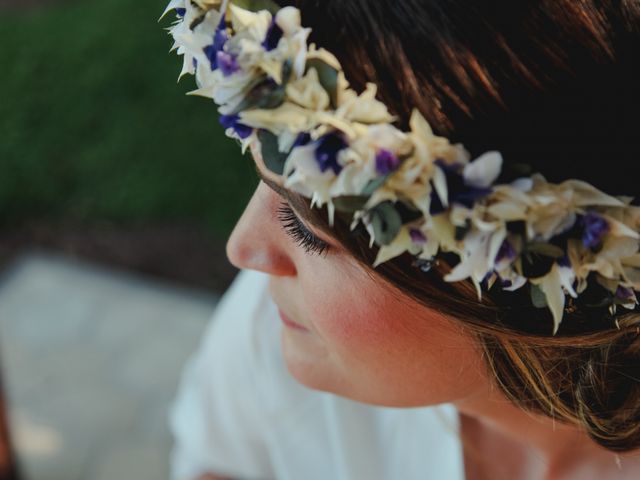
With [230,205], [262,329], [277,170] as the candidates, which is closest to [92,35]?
[230,205]

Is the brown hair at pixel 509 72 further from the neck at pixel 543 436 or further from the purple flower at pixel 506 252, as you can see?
the neck at pixel 543 436

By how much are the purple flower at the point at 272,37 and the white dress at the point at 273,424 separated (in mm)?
915

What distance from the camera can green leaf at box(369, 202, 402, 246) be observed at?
3.04 ft

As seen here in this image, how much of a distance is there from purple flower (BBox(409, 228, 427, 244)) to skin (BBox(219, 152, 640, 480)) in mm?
161

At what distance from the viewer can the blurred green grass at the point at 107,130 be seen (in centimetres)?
347

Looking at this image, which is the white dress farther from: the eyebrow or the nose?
the eyebrow

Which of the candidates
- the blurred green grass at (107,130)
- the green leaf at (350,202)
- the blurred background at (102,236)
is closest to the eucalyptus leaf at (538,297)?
the green leaf at (350,202)

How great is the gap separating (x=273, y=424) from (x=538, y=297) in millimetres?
1030

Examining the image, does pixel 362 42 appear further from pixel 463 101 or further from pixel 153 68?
pixel 153 68

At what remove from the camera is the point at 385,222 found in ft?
3.07

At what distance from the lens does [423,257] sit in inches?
38.8

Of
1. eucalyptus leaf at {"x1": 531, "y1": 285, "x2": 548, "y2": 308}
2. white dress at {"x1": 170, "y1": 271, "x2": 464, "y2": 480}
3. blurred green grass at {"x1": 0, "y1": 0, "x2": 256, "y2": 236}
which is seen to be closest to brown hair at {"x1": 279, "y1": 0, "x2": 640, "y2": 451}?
eucalyptus leaf at {"x1": 531, "y1": 285, "x2": 548, "y2": 308}

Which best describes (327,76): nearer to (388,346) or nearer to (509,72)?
(509,72)

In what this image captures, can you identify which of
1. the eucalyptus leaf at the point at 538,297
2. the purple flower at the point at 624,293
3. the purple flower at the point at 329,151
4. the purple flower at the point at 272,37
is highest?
the purple flower at the point at 272,37
